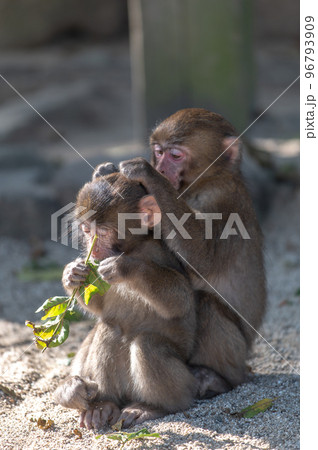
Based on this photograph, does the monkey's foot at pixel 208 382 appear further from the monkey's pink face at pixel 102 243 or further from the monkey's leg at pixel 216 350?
the monkey's pink face at pixel 102 243

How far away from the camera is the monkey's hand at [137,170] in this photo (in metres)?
4.61

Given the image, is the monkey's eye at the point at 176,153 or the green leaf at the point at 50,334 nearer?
the green leaf at the point at 50,334

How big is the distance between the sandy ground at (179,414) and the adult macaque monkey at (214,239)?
0.98ft

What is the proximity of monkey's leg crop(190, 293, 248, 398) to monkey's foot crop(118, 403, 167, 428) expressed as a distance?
451mm

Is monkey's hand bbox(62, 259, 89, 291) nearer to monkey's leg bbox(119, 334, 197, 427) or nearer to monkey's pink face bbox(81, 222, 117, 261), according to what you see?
monkey's pink face bbox(81, 222, 117, 261)

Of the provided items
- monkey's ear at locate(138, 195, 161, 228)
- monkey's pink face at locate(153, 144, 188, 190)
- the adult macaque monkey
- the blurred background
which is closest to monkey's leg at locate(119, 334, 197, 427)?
the adult macaque monkey

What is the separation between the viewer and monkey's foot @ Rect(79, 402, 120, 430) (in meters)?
4.57

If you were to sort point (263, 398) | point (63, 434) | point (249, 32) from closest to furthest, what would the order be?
point (63, 434) → point (263, 398) → point (249, 32)

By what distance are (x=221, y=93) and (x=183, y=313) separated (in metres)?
7.33

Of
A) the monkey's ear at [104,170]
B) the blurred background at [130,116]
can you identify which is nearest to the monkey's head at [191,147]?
the monkey's ear at [104,170]

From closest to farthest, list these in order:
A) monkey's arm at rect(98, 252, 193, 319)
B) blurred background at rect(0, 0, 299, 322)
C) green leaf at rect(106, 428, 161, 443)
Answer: green leaf at rect(106, 428, 161, 443), monkey's arm at rect(98, 252, 193, 319), blurred background at rect(0, 0, 299, 322)

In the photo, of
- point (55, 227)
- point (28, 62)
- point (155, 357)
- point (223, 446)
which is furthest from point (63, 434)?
point (28, 62)

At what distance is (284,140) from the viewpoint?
12836 millimetres

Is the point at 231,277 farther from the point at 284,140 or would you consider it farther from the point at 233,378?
the point at 284,140
